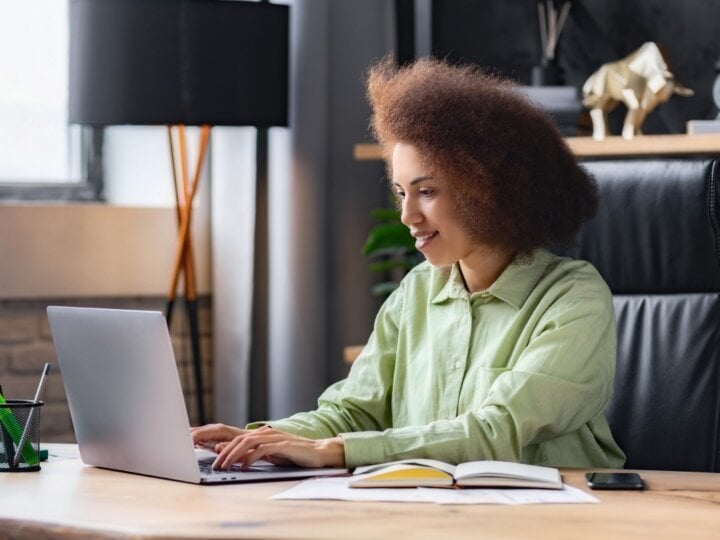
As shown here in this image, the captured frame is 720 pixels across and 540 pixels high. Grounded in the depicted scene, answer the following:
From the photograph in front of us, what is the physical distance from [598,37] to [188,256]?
46.3 inches

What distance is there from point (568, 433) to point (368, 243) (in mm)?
1313

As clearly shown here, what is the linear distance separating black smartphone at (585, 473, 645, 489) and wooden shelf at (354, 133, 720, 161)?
1420 mm

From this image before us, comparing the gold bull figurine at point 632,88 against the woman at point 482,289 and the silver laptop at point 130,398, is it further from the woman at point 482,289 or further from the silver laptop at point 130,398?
the silver laptop at point 130,398

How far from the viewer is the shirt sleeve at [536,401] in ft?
5.37

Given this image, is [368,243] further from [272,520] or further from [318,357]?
[272,520]

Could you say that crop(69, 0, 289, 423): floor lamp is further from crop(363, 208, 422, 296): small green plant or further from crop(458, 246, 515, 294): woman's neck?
crop(458, 246, 515, 294): woman's neck

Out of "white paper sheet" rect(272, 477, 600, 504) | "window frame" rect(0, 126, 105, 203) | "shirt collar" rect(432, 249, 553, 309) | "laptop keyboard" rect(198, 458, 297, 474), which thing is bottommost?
"laptop keyboard" rect(198, 458, 297, 474)

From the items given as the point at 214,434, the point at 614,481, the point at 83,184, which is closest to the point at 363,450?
the point at 214,434

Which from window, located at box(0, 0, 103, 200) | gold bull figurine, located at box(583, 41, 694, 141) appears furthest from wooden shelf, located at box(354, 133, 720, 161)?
window, located at box(0, 0, 103, 200)

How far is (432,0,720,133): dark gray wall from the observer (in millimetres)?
3199

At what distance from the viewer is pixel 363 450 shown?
1623 mm

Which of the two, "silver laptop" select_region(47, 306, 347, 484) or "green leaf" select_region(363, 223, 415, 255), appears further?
"green leaf" select_region(363, 223, 415, 255)

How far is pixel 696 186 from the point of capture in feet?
6.63

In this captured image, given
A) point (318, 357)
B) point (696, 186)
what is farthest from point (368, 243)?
point (696, 186)
